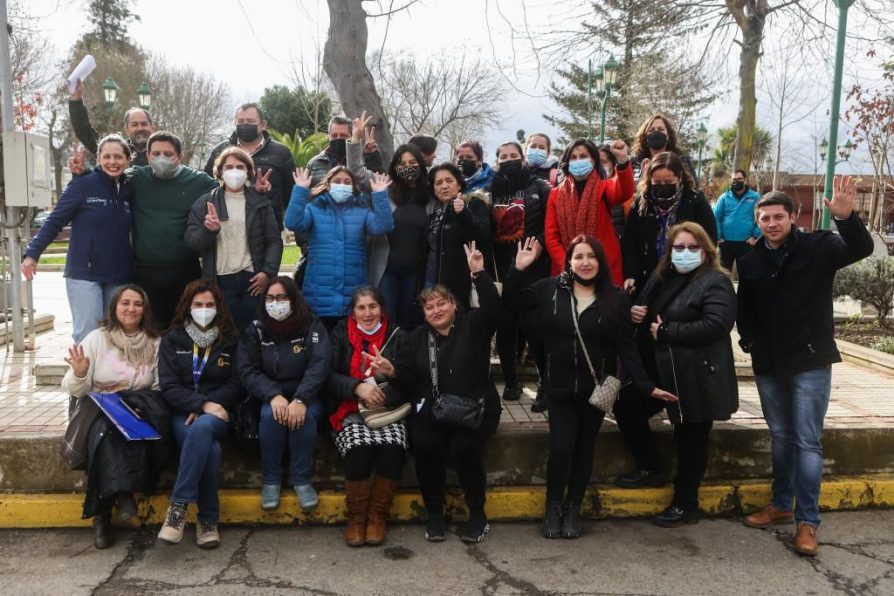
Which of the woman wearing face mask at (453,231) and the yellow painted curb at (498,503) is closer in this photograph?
the yellow painted curb at (498,503)

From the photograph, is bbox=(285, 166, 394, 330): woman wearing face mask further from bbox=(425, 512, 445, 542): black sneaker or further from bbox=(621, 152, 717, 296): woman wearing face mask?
bbox=(621, 152, 717, 296): woman wearing face mask

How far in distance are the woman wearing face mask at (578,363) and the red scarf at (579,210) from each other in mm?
606

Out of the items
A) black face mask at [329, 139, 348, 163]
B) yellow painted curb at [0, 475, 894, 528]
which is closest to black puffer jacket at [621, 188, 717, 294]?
yellow painted curb at [0, 475, 894, 528]

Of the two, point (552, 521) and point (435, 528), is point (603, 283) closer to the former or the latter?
point (552, 521)

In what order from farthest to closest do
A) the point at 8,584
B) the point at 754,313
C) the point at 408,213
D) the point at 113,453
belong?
the point at 408,213 < the point at 754,313 < the point at 113,453 < the point at 8,584

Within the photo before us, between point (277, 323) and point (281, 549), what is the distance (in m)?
1.36

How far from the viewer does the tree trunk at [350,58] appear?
22.1 ft

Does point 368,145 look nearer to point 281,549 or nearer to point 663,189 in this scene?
point 663,189

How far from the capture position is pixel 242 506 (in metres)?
4.31

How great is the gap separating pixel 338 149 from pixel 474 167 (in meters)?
1.11

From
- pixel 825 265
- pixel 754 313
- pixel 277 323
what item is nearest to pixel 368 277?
pixel 277 323

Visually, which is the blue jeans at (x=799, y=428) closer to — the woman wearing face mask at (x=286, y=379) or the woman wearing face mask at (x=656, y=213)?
the woman wearing face mask at (x=656, y=213)

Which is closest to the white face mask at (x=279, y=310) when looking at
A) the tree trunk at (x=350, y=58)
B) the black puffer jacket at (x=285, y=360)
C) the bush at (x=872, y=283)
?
the black puffer jacket at (x=285, y=360)

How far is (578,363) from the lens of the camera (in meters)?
4.13
